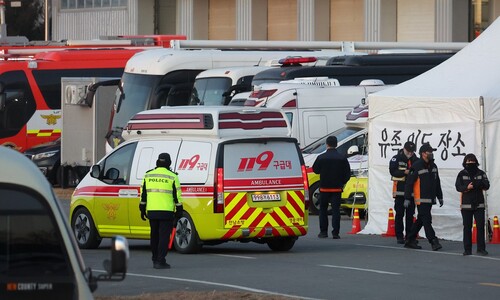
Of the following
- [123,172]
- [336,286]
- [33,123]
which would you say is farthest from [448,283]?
[33,123]

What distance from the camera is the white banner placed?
21.1 metres

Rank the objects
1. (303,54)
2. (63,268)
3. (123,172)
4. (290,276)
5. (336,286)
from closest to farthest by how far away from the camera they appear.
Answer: (63,268), (336,286), (290,276), (123,172), (303,54)

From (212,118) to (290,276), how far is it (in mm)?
3556

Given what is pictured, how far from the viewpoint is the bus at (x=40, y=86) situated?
127 ft

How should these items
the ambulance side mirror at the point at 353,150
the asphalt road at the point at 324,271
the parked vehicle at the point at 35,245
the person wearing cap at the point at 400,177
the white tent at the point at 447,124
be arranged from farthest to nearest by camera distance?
the ambulance side mirror at the point at 353,150
the white tent at the point at 447,124
the person wearing cap at the point at 400,177
the asphalt road at the point at 324,271
the parked vehicle at the point at 35,245

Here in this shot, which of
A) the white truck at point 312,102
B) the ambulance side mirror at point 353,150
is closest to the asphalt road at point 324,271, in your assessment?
the ambulance side mirror at point 353,150

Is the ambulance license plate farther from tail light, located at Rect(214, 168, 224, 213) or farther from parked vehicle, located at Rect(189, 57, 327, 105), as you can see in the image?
parked vehicle, located at Rect(189, 57, 327, 105)

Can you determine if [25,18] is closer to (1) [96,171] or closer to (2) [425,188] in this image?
(1) [96,171]

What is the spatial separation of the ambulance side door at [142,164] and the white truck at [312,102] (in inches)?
349

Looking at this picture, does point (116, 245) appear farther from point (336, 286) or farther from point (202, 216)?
point (202, 216)

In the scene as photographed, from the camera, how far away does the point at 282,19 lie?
196ft

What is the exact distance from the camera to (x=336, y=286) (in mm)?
14922

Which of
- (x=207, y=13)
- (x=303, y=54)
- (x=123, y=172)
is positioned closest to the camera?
(x=123, y=172)

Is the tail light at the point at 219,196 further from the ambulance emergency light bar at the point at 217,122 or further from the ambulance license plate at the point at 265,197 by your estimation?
the ambulance emergency light bar at the point at 217,122
